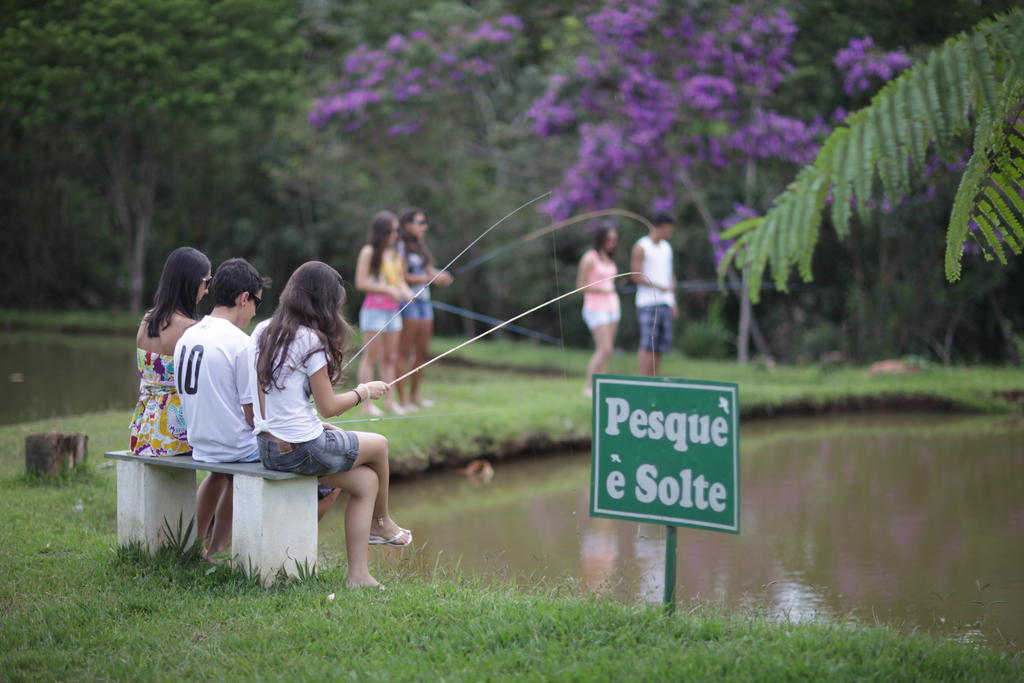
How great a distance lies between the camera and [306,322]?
459 centimetres

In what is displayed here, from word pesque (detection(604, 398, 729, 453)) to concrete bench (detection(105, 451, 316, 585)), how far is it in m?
1.39

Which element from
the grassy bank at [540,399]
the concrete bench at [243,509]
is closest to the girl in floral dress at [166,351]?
the concrete bench at [243,509]

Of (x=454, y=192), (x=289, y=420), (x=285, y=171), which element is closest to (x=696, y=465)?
(x=289, y=420)

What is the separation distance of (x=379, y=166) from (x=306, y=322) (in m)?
14.1

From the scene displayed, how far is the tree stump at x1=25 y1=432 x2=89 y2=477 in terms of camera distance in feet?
21.2

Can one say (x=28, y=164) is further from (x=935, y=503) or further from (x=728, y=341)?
(x=935, y=503)

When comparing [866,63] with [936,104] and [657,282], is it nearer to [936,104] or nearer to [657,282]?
[657,282]

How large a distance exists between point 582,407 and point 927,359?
6.11m

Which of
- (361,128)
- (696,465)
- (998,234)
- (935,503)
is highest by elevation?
(361,128)

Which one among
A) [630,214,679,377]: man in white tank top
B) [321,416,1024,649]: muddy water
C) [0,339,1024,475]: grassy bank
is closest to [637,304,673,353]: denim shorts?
[630,214,679,377]: man in white tank top

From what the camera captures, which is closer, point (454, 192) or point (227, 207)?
point (454, 192)

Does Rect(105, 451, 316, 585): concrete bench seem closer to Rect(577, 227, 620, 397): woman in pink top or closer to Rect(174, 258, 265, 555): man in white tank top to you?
Rect(174, 258, 265, 555): man in white tank top

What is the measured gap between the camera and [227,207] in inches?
860

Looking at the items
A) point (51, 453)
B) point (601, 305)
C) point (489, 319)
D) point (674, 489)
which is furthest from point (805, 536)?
point (489, 319)
